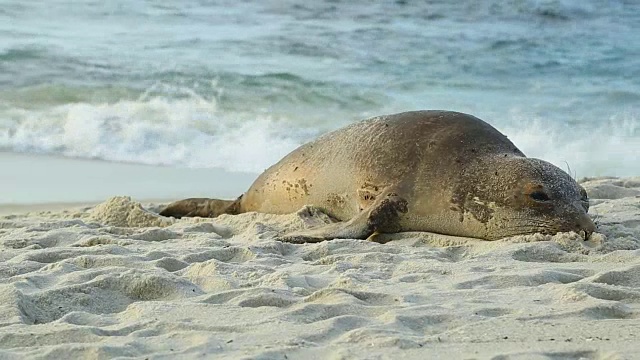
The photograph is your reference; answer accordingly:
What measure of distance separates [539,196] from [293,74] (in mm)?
8655

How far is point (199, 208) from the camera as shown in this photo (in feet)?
19.3

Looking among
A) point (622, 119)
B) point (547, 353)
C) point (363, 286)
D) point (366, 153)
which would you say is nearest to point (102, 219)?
point (366, 153)

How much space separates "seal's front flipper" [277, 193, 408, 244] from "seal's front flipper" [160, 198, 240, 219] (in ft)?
3.53

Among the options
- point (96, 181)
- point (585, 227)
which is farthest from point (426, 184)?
point (96, 181)

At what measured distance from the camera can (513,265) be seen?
411 cm

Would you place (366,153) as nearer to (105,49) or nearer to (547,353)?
(547,353)

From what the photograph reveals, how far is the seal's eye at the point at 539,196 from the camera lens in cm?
477

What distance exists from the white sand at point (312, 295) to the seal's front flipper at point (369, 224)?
0.08 meters

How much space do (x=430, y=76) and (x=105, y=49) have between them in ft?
15.1

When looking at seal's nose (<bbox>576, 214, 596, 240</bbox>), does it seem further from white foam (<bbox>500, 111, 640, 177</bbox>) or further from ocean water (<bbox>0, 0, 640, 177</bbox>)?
ocean water (<bbox>0, 0, 640, 177</bbox>)

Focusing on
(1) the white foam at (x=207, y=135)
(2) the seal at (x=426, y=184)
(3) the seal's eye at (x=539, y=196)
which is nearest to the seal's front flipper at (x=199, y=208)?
(2) the seal at (x=426, y=184)

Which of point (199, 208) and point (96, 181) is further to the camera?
point (96, 181)

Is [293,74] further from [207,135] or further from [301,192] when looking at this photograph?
[301,192]

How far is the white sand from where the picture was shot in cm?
292
